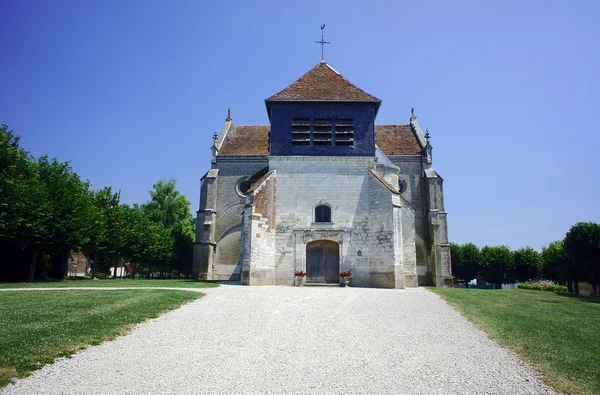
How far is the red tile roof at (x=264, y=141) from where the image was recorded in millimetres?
29844

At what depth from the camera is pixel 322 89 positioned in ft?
75.3

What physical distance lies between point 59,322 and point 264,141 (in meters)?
23.8

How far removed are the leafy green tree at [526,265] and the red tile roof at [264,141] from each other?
24334 mm

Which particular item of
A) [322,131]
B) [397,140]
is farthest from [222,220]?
[397,140]

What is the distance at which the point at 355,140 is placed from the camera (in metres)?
22.2

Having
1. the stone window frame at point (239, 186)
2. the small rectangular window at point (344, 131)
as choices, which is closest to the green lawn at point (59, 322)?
the small rectangular window at point (344, 131)

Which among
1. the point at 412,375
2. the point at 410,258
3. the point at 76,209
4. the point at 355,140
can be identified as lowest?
the point at 412,375

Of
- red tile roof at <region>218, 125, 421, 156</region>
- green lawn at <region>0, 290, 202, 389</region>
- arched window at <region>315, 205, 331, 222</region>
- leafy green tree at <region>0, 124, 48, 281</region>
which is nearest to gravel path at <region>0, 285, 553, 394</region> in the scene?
green lawn at <region>0, 290, 202, 389</region>

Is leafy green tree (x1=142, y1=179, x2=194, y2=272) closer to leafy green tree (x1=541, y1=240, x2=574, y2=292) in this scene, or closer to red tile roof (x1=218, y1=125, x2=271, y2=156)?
red tile roof (x1=218, y1=125, x2=271, y2=156)

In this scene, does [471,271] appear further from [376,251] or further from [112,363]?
[112,363]

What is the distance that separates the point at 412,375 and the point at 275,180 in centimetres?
1653

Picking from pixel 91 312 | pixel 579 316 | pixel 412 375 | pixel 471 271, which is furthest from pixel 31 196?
pixel 471 271

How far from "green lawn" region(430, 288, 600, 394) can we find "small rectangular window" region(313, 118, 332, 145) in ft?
39.4

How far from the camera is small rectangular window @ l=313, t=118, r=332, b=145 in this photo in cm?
2223
